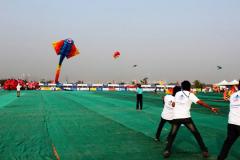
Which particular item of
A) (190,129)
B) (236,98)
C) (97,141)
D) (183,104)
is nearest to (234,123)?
(236,98)

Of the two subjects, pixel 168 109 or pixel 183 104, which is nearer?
pixel 183 104

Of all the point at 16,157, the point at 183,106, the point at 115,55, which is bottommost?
the point at 16,157

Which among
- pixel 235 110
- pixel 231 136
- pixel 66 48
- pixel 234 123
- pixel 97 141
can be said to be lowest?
pixel 97 141

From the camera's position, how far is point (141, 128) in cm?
1145

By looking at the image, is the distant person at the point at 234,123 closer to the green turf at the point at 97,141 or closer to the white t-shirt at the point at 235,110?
the white t-shirt at the point at 235,110

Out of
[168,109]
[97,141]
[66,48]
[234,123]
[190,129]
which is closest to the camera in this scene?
[234,123]

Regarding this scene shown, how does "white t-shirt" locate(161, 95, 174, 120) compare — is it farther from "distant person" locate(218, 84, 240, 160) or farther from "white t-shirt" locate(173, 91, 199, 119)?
"distant person" locate(218, 84, 240, 160)

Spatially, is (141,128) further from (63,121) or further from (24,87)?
(24,87)

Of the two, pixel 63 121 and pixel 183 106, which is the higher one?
pixel 183 106

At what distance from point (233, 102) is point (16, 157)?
4.76 metres

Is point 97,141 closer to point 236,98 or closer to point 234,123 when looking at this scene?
point 234,123

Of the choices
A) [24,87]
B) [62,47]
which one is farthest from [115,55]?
[24,87]

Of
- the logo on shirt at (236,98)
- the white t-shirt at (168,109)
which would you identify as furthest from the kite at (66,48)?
the logo on shirt at (236,98)

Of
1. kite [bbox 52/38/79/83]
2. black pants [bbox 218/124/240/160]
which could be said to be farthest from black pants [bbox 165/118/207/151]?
kite [bbox 52/38/79/83]
